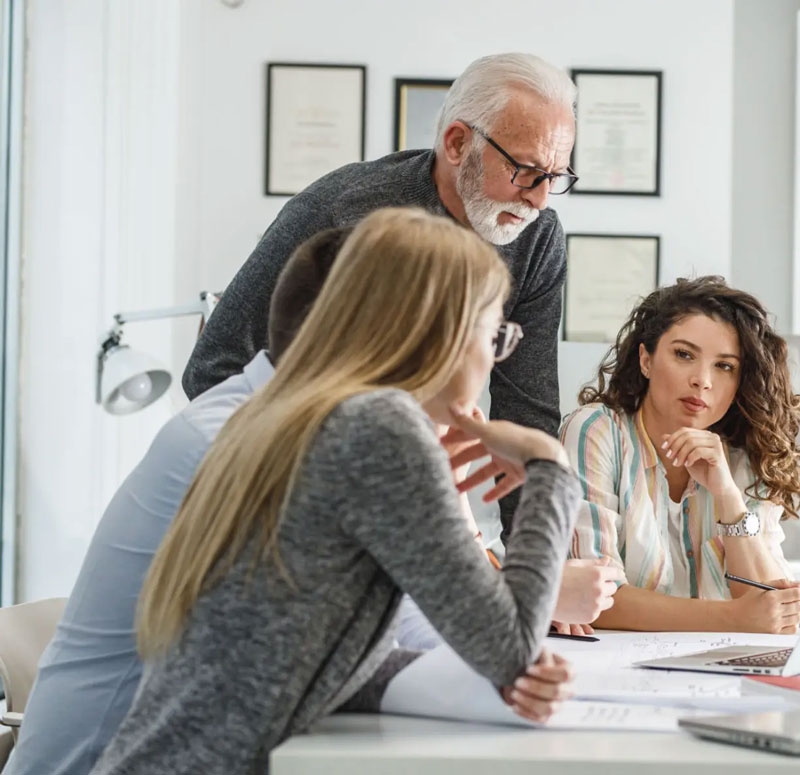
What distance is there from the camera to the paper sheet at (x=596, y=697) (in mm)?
1066

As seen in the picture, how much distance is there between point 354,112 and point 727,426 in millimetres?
→ 2347

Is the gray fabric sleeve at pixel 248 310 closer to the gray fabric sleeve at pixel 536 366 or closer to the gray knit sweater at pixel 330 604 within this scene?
the gray fabric sleeve at pixel 536 366

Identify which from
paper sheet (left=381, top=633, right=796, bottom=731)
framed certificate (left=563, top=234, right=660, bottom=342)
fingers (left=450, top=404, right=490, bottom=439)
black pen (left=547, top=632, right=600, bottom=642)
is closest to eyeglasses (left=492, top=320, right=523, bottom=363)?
fingers (left=450, top=404, right=490, bottom=439)

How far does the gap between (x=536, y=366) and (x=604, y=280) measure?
6.99 ft

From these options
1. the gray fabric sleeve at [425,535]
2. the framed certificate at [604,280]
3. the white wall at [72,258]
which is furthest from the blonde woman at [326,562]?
the framed certificate at [604,280]

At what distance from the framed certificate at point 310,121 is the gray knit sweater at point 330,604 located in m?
3.40

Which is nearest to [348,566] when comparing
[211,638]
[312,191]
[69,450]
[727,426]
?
[211,638]

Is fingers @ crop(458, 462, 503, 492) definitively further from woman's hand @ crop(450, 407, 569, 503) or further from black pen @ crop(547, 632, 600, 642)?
black pen @ crop(547, 632, 600, 642)

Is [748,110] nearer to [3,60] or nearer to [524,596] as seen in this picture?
[3,60]

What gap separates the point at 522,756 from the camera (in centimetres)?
93

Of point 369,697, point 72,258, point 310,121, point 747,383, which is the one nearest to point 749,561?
point 747,383

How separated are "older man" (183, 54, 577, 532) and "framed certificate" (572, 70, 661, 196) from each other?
2.16m

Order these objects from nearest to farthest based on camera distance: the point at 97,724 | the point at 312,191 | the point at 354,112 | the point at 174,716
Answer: the point at 174,716
the point at 97,724
the point at 312,191
the point at 354,112

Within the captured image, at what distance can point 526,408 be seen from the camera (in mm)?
2248
